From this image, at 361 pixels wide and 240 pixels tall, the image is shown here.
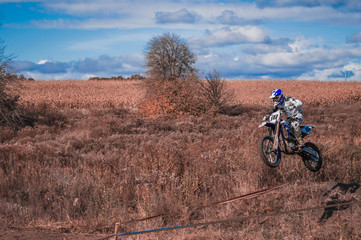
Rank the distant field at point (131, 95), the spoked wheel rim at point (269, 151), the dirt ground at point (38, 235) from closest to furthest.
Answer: the dirt ground at point (38, 235) → the spoked wheel rim at point (269, 151) → the distant field at point (131, 95)

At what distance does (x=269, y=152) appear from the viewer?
681 cm

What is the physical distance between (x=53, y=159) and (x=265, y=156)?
766 centimetres

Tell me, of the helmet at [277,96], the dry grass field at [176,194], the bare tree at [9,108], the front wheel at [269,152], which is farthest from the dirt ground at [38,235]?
the bare tree at [9,108]

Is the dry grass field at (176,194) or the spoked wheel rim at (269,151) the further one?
the spoked wheel rim at (269,151)

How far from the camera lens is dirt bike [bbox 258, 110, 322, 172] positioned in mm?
6565

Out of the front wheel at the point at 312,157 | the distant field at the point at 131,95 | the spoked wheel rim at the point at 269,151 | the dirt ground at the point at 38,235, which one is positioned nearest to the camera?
the dirt ground at the point at 38,235

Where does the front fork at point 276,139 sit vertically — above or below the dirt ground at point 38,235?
above

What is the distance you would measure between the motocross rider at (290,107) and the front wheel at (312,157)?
412 mm

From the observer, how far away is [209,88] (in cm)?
2611

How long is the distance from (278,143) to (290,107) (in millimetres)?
714

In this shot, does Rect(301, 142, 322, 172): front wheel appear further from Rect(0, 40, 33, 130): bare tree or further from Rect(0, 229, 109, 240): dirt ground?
Rect(0, 40, 33, 130): bare tree

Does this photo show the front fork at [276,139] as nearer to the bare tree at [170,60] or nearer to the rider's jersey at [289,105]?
the rider's jersey at [289,105]

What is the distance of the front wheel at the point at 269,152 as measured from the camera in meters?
6.59

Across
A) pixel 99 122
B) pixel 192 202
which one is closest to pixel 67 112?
pixel 99 122
